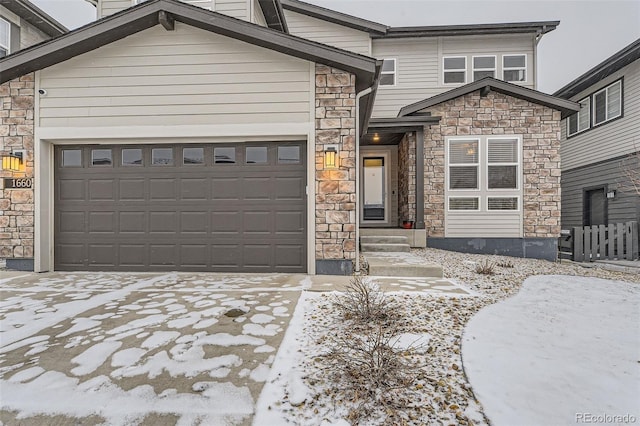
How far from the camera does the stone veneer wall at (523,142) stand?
25.6 feet

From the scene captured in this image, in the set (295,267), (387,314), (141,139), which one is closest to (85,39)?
(141,139)

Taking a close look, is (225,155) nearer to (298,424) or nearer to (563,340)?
(298,424)

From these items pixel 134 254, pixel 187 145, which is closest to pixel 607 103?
pixel 187 145

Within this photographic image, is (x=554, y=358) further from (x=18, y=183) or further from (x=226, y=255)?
(x=18, y=183)

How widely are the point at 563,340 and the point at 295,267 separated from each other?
3606 mm

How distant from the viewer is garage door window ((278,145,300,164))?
5168 mm

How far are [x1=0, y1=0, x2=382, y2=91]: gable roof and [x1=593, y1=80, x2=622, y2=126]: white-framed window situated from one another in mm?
9211

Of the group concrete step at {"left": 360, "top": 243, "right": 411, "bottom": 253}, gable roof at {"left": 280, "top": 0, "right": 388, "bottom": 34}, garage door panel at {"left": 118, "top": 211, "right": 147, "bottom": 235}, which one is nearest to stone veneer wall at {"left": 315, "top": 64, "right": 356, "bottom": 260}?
concrete step at {"left": 360, "top": 243, "right": 411, "bottom": 253}

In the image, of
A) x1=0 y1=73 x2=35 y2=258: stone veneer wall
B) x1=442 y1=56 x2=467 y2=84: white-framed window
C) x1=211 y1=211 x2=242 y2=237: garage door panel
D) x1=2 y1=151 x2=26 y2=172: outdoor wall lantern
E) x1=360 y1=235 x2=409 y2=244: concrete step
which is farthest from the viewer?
x1=442 y1=56 x2=467 y2=84: white-framed window

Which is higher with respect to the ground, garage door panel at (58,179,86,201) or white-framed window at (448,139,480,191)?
white-framed window at (448,139,480,191)

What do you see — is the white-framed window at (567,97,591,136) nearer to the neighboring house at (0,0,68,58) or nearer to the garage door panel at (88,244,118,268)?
the garage door panel at (88,244,118,268)

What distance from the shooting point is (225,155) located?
527 cm

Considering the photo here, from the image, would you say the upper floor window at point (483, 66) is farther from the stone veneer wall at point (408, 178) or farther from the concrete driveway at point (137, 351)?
the concrete driveway at point (137, 351)

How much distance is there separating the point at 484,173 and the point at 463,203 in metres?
0.95
